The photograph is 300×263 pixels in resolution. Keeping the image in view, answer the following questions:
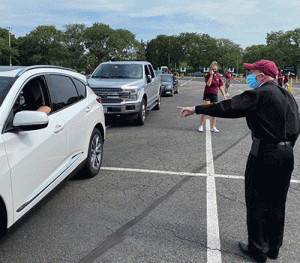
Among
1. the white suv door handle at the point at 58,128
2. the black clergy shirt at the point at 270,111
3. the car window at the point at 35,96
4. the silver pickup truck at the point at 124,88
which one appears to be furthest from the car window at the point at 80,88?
the silver pickup truck at the point at 124,88

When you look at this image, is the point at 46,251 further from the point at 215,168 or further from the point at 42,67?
the point at 215,168

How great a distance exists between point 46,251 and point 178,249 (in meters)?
1.22

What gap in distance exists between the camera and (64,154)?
153 inches

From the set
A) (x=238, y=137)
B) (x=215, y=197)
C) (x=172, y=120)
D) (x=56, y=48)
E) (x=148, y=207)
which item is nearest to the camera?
(x=148, y=207)

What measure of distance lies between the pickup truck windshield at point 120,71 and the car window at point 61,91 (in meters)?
6.21

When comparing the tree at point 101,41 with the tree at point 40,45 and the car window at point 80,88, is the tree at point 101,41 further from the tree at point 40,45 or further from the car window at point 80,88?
the car window at point 80,88

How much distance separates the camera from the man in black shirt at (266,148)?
106 inches

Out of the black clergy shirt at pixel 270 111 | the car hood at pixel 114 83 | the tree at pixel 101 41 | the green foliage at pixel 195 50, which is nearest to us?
the black clergy shirt at pixel 270 111

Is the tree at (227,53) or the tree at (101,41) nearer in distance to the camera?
the tree at (101,41)

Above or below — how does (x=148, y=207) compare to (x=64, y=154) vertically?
below

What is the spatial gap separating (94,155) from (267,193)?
9.61ft

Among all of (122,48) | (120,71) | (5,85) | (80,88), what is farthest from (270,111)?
(122,48)

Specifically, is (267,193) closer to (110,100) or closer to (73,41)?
(110,100)

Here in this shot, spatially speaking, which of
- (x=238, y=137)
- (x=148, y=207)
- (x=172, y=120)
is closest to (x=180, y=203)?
(x=148, y=207)
